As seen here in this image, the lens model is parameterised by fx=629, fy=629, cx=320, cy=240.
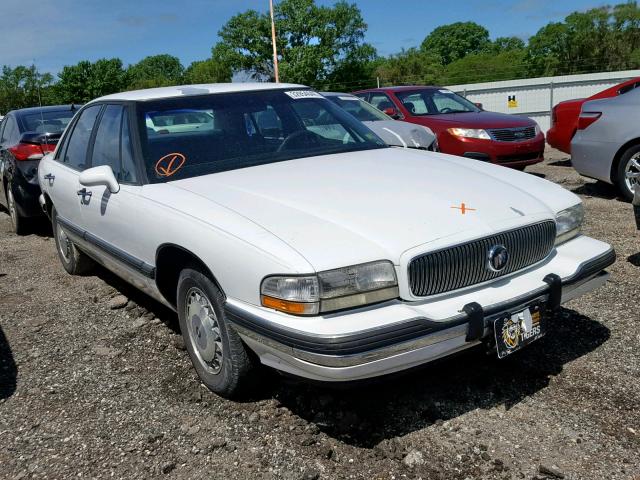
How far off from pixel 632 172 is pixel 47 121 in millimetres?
6922

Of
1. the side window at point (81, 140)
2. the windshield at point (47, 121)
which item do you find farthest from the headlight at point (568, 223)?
the windshield at point (47, 121)

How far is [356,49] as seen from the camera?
62.7 metres

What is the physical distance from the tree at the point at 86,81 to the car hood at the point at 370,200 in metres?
60.0

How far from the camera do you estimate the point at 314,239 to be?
2.63 meters

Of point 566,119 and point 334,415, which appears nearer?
point 334,415

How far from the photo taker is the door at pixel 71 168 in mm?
4605

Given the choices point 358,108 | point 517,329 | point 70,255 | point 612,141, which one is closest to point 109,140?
point 70,255

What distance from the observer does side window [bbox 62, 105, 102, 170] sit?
462 centimetres

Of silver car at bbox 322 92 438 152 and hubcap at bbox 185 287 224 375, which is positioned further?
silver car at bbox 322 92 438 152

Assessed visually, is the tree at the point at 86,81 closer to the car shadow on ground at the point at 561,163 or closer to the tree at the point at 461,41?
the tree at the point at 461,41

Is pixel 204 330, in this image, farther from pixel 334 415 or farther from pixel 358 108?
pixel 358 108

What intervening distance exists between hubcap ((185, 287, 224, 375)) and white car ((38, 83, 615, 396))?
0.03ft

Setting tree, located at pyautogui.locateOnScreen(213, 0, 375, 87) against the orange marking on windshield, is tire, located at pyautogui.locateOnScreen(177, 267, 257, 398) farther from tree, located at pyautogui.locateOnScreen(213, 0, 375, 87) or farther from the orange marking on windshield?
tree, located at pyautogui.locateOnScreen(213, 0, 375, 87)

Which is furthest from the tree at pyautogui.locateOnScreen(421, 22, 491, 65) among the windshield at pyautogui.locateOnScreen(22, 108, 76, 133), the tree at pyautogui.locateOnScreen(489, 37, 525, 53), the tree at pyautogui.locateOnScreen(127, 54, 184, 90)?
Result: the windshield at pyautogui.locateOnScreen(22, 108, 76, 133)
